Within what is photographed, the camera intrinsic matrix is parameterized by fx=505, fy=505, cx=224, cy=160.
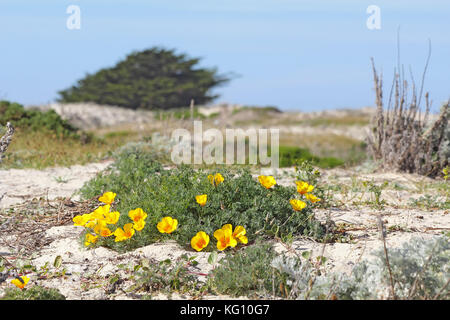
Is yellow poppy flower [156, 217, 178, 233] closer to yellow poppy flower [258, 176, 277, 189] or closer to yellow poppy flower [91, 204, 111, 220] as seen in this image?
yellow poppy flower [91, 204, 111, 220]

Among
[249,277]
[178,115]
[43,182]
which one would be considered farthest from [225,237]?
[178,115]

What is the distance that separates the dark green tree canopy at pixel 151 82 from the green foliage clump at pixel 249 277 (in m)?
30.6

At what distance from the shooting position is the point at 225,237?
10.3 ft

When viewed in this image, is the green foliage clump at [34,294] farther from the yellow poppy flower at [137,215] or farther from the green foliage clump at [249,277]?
the green foliage clump at [249,277]

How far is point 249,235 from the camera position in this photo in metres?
3.41

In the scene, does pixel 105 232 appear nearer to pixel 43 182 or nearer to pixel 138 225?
pixel 138 225

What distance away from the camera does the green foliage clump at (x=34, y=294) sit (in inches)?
108

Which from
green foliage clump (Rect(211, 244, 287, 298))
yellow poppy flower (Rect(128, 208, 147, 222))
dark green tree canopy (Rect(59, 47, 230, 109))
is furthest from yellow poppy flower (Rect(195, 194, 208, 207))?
dark green tree canopy (Rect(59, 47, 230, 109))

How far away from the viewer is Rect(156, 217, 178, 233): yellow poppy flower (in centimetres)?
322

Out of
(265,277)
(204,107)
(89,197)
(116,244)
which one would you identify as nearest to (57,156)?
(89,197)

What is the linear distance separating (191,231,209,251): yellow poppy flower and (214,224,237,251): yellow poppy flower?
3.0 inches

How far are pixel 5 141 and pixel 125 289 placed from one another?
3.79ft

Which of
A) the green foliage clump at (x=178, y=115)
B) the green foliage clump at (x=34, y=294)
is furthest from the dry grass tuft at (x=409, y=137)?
the green foliage clump at (x=34, y=294)
